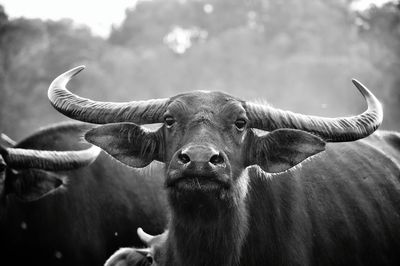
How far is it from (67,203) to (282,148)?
11.2ft

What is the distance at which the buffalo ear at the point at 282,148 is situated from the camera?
434cm

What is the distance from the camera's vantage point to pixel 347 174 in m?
5.68

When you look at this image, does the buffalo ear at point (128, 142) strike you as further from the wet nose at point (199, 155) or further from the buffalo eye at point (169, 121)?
the wet nose at point (199, 155)

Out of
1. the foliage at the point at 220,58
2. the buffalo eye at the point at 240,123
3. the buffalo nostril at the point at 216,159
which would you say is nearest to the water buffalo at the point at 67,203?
the buffalo eye at the point at 240,123

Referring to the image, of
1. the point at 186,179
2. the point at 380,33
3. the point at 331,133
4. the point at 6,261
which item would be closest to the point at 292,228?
the point at 331,133

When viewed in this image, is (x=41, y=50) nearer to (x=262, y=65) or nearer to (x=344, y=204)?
(x=262, y=65)

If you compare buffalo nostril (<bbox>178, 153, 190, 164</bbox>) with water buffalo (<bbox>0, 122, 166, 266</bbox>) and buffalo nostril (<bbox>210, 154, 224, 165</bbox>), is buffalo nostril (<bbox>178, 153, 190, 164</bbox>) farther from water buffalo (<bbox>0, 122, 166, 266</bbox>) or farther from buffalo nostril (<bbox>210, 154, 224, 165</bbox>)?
water buffalo (<bbox>0, 122, 166, 266</bbox>)

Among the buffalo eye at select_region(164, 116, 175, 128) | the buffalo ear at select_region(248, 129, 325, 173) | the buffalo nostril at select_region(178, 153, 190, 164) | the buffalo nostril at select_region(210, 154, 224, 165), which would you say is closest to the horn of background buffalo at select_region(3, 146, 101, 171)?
the buffalo eye at select_region(164, 116, 175, 128)

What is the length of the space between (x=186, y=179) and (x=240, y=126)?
2.58 ft

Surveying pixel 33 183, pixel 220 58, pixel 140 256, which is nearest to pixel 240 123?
pixel 140 256

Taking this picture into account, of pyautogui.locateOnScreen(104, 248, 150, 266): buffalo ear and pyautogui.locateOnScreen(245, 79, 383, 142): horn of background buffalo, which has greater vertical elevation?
pyautogui.locateOnScreen(245, 79, 383, 142): horn of background buffalo

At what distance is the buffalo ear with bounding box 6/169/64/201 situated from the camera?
6340mm

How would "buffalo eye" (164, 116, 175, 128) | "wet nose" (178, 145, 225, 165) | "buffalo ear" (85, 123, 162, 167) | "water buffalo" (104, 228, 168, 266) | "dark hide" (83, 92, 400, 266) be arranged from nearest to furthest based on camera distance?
"wet nose" (178, 145, 225, 165) < "dark hide" (83, 92, 400, 266) < "buffalo eye" (164, 116, 175, 128) < "buffalo ear" (85, 123, 162, 167) < "water buffalo" (104, 228, 168, 266)

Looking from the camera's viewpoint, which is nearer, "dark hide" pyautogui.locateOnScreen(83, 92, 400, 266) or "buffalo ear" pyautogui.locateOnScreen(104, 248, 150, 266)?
"dark hide" pyautogui.locateOnScreen(83, 92, 400, 266)
